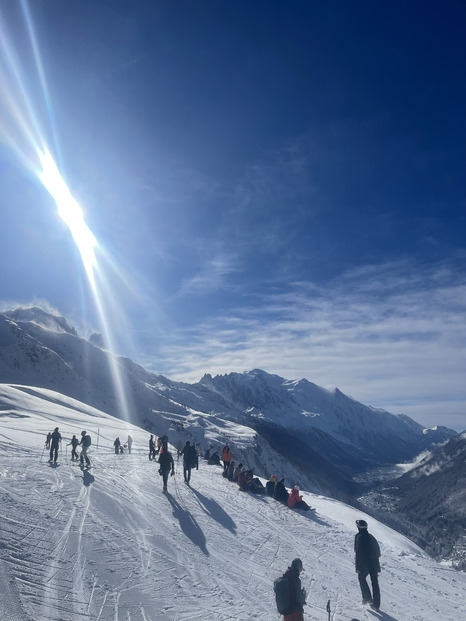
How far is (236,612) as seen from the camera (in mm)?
9023

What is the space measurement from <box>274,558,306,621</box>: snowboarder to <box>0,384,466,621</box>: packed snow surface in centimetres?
234

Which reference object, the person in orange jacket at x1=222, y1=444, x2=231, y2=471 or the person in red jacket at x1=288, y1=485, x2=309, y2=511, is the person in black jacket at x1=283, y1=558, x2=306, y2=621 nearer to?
the person in red jacket at x1=288, y1=485, x2=309, y2=511

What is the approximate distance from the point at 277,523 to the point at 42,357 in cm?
15648

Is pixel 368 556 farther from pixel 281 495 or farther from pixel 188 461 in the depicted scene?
pixel 188 461

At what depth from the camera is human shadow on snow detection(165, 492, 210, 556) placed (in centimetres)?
1288

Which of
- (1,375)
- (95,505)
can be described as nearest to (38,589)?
(95,505)

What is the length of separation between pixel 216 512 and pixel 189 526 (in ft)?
9.32

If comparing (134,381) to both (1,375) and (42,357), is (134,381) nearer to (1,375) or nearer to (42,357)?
(42,357)

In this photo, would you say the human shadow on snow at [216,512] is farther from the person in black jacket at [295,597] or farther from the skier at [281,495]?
the person in black jacket at [295,597]

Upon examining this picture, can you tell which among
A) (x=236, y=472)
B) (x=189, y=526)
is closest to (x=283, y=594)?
(x=189, y=526)

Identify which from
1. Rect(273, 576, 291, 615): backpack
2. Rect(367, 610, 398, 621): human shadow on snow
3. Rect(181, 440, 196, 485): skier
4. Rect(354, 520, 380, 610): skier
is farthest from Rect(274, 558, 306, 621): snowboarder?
Rect(181, 440, 196, 485): skier

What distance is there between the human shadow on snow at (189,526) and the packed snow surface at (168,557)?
49mm

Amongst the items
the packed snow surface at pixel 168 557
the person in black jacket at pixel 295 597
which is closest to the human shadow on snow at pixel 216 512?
the packed snow surface at pixel 168 557

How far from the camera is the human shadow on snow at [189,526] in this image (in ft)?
42.3
